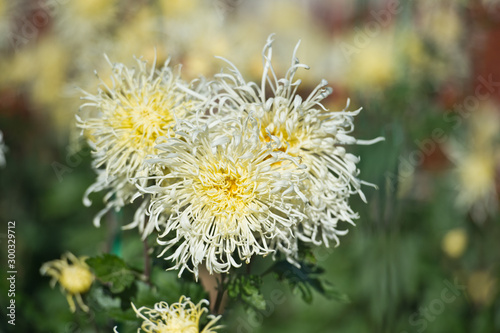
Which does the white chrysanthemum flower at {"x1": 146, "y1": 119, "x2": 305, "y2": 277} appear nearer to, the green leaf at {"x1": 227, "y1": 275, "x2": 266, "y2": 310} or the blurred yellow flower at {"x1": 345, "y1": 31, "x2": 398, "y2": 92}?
the green leaf at {"x1": 227, "y1": 275, "x2": 266, "y2": 310}

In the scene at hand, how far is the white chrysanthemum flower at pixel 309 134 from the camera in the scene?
0.56 meters

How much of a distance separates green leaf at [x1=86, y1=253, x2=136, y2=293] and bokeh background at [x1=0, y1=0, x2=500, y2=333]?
258mm

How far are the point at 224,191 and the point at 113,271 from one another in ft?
0.61

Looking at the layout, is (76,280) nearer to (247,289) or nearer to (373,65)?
(247,289)

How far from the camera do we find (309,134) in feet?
1.93

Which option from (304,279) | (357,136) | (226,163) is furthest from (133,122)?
(357,136)

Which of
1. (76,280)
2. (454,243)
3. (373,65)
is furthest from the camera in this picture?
(373,65)

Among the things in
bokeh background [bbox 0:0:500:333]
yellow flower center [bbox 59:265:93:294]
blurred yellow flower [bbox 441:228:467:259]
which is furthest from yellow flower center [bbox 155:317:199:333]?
blurred yellow flower [bbox 441:228:467:259]

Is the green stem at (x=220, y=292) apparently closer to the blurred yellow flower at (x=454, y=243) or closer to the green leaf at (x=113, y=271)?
the green leaf at (x=113, y=271)

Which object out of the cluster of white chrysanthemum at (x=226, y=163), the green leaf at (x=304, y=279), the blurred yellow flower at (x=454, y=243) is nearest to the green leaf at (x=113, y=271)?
the cluster of white chrysanthemum at (x=226, y=163)

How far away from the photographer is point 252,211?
0.53 m

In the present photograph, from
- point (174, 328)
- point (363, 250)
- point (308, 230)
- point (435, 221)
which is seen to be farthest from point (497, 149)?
point (174, 328)

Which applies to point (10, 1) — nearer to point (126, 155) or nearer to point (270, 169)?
point (126, 155)

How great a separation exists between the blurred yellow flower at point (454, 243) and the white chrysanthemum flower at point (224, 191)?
82 centimetres
